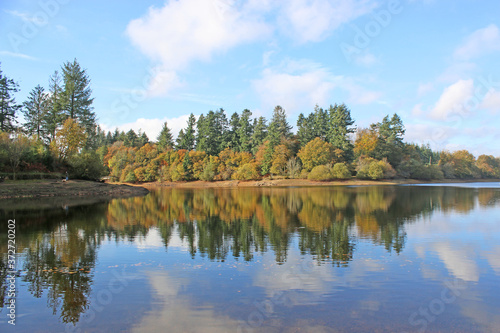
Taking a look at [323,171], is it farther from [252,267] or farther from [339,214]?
[252,267]

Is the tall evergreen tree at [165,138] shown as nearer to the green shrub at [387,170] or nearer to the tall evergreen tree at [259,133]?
the tall evergreen tree at [259,133]

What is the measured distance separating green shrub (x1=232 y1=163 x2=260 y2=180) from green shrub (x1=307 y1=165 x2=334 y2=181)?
14.8m

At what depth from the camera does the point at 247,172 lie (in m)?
81.4

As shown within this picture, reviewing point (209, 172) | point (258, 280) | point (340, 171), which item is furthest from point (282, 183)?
point (258, 280)

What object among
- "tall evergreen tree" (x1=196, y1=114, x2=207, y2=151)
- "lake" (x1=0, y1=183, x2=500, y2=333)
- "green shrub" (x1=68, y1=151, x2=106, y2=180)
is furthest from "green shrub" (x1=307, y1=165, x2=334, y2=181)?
"lake" (x1=0, y1=183, x2=500, y2=333)

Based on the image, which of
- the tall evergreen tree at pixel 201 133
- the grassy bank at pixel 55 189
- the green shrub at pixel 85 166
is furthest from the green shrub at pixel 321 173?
the green shrub at pixel 85 166

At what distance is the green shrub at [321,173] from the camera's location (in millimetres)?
73938

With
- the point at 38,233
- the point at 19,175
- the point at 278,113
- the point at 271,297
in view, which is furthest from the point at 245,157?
the point at 271,297

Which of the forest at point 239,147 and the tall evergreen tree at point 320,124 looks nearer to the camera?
the forest at point 239,147

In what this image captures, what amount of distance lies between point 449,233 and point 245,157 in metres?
72.9

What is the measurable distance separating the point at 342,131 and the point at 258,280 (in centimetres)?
7959

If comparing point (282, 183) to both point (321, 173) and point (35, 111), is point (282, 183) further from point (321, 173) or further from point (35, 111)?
point (35, 111)

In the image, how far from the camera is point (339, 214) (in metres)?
21.7

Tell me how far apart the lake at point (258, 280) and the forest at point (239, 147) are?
42037 mm
